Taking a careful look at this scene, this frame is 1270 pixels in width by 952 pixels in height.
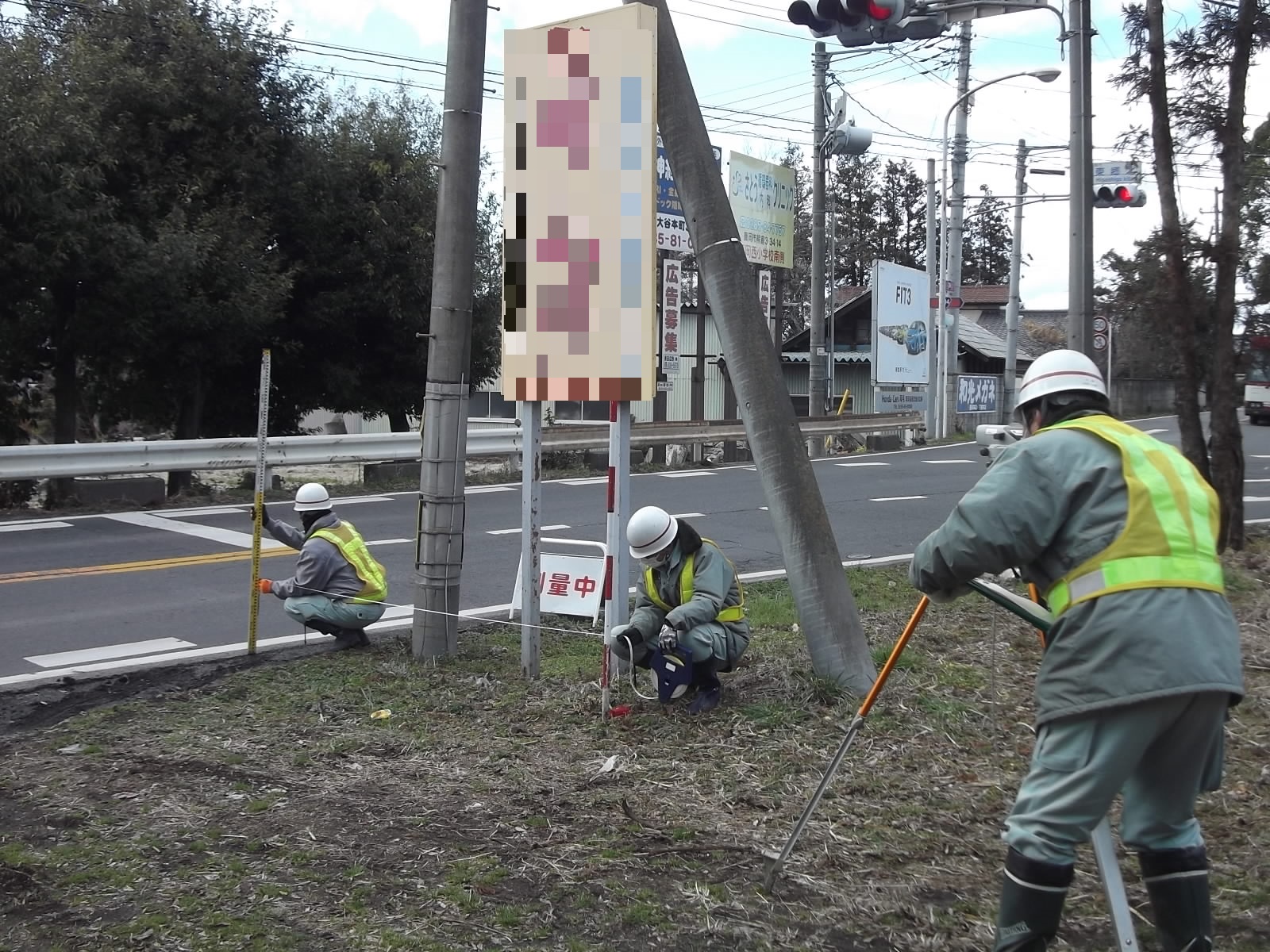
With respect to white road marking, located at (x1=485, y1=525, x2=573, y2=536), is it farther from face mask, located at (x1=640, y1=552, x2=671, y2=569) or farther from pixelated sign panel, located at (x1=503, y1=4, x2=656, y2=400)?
face mask, located at (x1=640, y1=552, x2=671, y2=569)

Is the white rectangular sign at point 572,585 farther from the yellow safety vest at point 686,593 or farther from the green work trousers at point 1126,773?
the green work trousers at point 1126,773

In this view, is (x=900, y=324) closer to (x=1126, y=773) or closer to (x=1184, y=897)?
(x=1184, y=897)

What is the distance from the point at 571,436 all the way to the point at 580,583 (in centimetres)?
1117

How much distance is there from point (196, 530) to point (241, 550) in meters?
1.50

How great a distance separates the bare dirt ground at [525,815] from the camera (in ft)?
12.6

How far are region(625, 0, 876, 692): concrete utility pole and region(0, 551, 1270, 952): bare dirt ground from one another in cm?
32

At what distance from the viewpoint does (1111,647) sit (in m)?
3.04

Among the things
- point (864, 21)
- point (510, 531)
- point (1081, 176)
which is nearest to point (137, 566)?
point (510, 531)

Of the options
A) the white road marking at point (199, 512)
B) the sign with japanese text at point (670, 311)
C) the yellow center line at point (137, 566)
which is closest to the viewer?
the yellow center line at point (137, 566)

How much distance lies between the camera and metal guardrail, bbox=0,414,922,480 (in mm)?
14188

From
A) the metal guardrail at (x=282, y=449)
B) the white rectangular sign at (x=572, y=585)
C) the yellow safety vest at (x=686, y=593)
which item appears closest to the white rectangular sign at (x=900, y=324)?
the metal guardrail at (x=282, y=449)

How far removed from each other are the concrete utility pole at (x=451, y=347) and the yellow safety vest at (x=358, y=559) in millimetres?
484

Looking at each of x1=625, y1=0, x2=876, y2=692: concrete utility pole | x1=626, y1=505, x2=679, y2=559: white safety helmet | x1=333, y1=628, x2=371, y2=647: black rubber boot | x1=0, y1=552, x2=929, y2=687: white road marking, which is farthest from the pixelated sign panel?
x1=333, y1=628, x2=371, y2=647: black rubber boot

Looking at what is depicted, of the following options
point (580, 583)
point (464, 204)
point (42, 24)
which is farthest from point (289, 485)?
point (464, 204)
